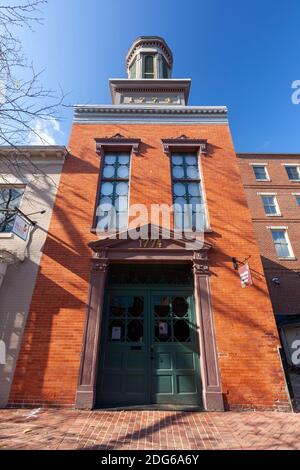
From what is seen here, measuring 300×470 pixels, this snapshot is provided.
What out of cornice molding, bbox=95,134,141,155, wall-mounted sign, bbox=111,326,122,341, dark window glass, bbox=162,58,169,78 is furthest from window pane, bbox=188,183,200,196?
dark window glass, bbox=162,58,169,78

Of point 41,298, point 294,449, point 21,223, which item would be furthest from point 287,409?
point 21,223

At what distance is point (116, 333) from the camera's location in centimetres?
649

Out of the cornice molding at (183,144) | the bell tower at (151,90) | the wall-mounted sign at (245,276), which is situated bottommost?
the wall-mounted sign at (245,276)

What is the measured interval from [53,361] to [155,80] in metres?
11.7

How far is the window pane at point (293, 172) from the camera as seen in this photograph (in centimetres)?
2180

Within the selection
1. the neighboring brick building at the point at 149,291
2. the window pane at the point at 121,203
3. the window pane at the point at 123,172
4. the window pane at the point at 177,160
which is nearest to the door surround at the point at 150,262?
the neighboring brick building at the point at 149,291

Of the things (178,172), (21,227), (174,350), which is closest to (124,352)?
(174,350)

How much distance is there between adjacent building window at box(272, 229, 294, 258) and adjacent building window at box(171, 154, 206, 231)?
13137mm

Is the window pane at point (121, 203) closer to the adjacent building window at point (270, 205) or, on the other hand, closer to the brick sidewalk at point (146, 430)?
the brick sidewalk at point (146, 430)

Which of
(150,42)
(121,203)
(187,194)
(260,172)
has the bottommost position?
(121,203)

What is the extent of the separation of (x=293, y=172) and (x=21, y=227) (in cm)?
2295

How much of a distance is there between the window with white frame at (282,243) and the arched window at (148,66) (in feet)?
46.1

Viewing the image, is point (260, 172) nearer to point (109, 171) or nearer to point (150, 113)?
point (150, 113)
